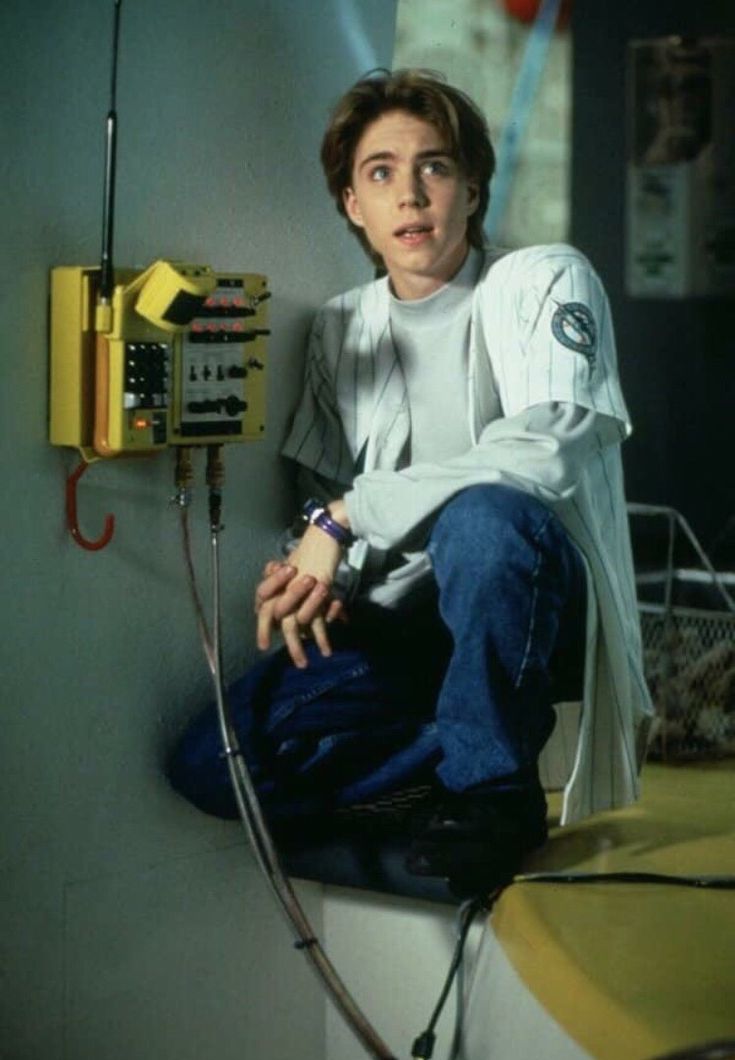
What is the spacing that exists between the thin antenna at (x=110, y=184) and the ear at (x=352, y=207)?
1.36 ft

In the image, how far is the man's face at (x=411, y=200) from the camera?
2047 mm

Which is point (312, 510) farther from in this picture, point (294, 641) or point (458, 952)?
point (458, 952)

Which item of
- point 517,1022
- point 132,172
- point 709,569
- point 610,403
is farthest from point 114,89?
point 709,569

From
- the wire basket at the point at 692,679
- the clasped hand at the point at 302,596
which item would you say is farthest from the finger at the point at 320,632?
the wire basket at the point at 692,679

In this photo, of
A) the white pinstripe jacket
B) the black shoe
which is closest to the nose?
the white pinstripe jacket

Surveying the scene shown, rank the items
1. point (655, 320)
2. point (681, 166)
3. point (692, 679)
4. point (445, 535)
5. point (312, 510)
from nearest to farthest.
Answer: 1. point (445, 535)
2. point (312, 510)
3. point (692, 679)
4. point (681, 166)
5. point (655, 320)

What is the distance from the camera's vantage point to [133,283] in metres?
1.76

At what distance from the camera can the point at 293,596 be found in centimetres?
191

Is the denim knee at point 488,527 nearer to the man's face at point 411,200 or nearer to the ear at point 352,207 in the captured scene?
the man's face at point 411,200

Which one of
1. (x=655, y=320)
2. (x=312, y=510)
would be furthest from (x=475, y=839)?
(x=655, y=320)

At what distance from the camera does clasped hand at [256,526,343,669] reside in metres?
1.91

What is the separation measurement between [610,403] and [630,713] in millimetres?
372

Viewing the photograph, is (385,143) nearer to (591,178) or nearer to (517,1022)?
(517,1022)

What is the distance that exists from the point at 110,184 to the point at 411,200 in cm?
42
